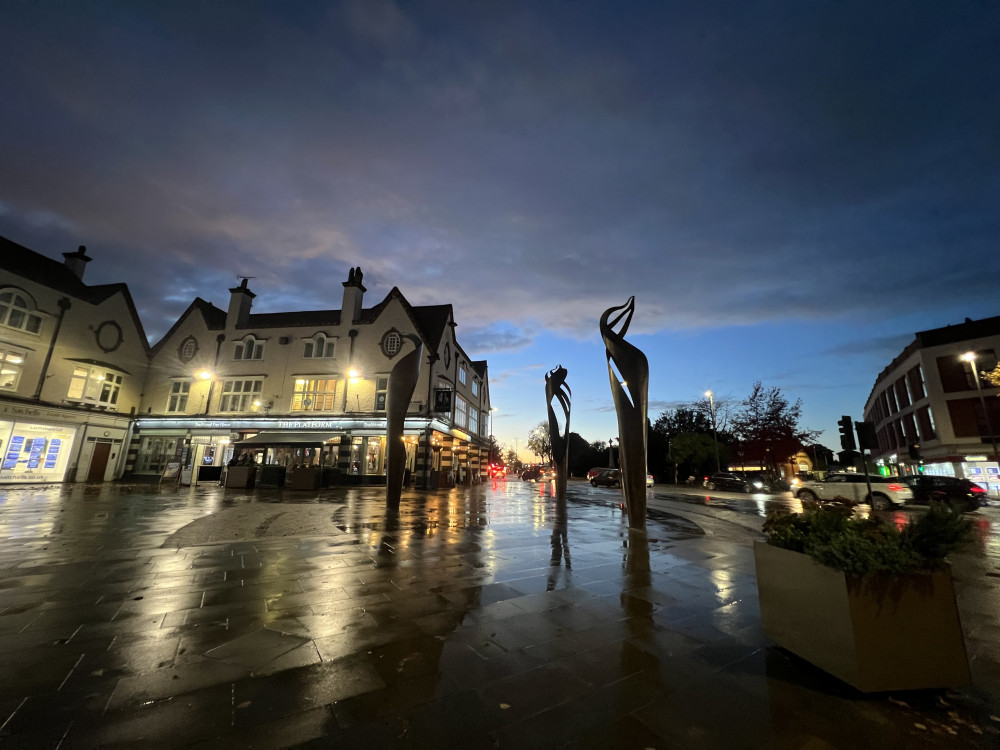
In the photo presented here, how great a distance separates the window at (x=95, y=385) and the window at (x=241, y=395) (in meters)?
6.66

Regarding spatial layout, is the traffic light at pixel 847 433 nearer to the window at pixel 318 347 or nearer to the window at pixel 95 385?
the window at pixel 318 347

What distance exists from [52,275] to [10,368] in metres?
6.47

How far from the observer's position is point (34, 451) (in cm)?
2348

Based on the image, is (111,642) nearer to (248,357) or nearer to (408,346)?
(408,346)

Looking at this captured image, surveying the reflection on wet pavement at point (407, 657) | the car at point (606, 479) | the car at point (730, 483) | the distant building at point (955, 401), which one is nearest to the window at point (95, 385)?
the reflection on wet pavement at point (407, 657)

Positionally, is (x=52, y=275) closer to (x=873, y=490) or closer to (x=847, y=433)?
(x=847, y=433)

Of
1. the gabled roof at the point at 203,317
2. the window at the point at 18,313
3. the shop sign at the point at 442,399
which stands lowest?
the shop sign at the point at 442,399

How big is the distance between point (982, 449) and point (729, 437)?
79.2 ft

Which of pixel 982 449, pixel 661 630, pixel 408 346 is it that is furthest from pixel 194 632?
pixel 982 449

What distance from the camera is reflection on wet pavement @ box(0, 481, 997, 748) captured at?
2.44m

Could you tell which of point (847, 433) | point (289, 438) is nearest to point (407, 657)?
point (847, 433)

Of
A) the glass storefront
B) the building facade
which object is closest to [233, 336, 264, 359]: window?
the building facade

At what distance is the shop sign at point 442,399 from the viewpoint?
27.2 m

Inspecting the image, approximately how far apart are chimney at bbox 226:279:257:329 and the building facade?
0.08 m
